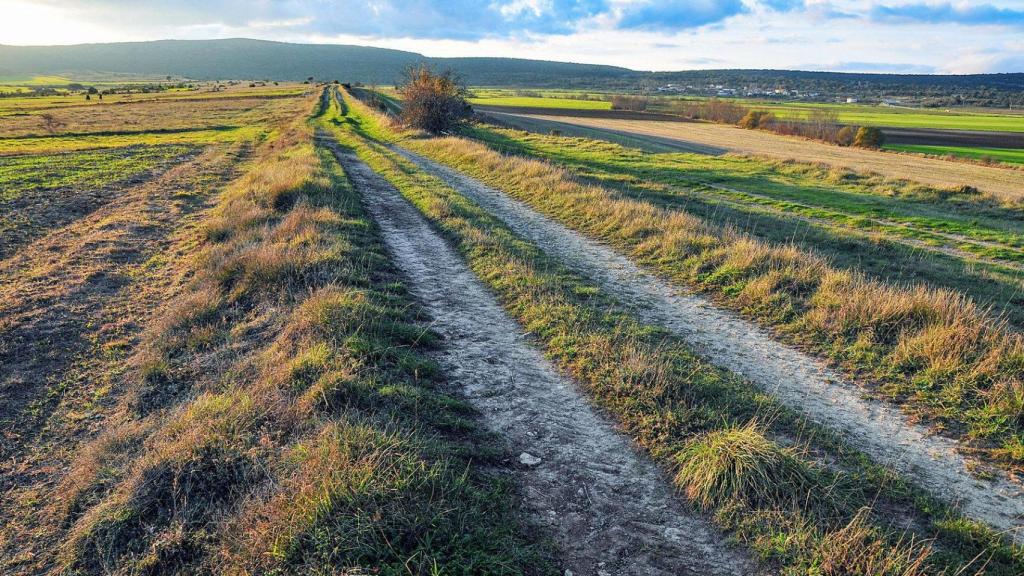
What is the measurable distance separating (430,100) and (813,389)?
3666cm

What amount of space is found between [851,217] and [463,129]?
32.5 m

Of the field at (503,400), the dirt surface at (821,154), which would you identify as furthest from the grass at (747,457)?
the dirt surface at (821,154)

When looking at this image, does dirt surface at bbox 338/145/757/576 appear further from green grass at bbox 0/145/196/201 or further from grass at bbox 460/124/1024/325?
green grass at bbox 0/145/196/201

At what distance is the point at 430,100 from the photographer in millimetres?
38250

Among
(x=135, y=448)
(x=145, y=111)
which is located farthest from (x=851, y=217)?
(x=145, y=111)

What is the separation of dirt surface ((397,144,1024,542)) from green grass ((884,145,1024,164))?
53104 mm

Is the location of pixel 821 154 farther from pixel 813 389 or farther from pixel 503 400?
pixel 503 400

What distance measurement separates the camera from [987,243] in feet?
50.0

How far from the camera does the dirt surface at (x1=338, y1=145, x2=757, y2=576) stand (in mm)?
3809

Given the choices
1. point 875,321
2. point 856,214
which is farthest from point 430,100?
point 875,321

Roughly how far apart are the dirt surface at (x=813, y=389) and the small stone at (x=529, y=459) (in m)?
3.05

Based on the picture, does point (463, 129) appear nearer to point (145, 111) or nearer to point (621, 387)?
point (621, 387)

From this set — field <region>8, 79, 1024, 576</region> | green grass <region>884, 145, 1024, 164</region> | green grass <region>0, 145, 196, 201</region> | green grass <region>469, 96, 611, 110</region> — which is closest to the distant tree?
green grass <region>884, 145, 1024, 164</region>

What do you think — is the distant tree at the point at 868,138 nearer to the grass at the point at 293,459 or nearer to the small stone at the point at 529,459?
the grass at the point at 293,459
